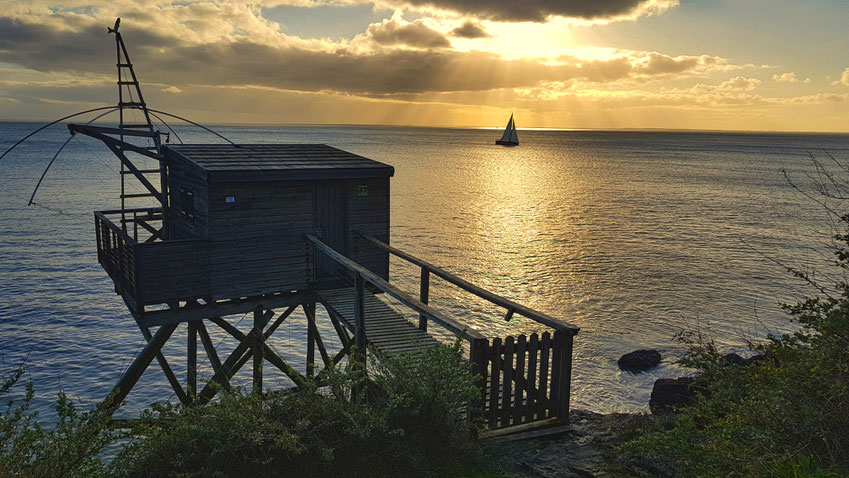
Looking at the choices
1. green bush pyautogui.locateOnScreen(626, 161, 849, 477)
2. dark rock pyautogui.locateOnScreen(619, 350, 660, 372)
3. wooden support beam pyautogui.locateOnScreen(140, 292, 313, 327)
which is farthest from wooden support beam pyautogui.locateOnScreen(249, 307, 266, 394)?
dark rock pyautogui.locateOnScreen(619, 350, 660, 372)

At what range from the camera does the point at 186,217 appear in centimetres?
1513

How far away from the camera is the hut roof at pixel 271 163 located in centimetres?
1336

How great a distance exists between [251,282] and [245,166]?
2751 mm

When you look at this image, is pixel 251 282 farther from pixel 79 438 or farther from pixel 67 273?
pixel 67 273

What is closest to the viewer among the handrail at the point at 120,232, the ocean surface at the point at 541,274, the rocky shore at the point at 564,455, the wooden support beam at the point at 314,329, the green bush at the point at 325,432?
the green bush at the point at 325,432

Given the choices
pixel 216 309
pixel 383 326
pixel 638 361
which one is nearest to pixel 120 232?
pixel 216 309

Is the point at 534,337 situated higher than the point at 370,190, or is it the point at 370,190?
the point at 370,190

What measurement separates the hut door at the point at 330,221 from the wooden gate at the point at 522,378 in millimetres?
6495

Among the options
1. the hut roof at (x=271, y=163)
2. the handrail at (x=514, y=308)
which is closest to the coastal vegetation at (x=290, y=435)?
the handrail at (x=514, y=308)

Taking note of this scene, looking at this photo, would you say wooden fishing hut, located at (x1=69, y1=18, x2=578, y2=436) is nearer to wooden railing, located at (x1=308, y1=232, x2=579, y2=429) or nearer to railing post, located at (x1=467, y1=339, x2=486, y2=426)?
wooden railing, located at (x1=308, y1=232, x2=579, y2=429)

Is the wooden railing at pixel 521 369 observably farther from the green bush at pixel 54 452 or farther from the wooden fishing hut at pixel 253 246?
the green bush at pixel 54 452

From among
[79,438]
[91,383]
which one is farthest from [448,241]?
[79,438]

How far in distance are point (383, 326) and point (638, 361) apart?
9936 mm

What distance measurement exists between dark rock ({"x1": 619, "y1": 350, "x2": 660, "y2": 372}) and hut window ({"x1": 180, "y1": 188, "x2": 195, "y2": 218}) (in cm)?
1316
